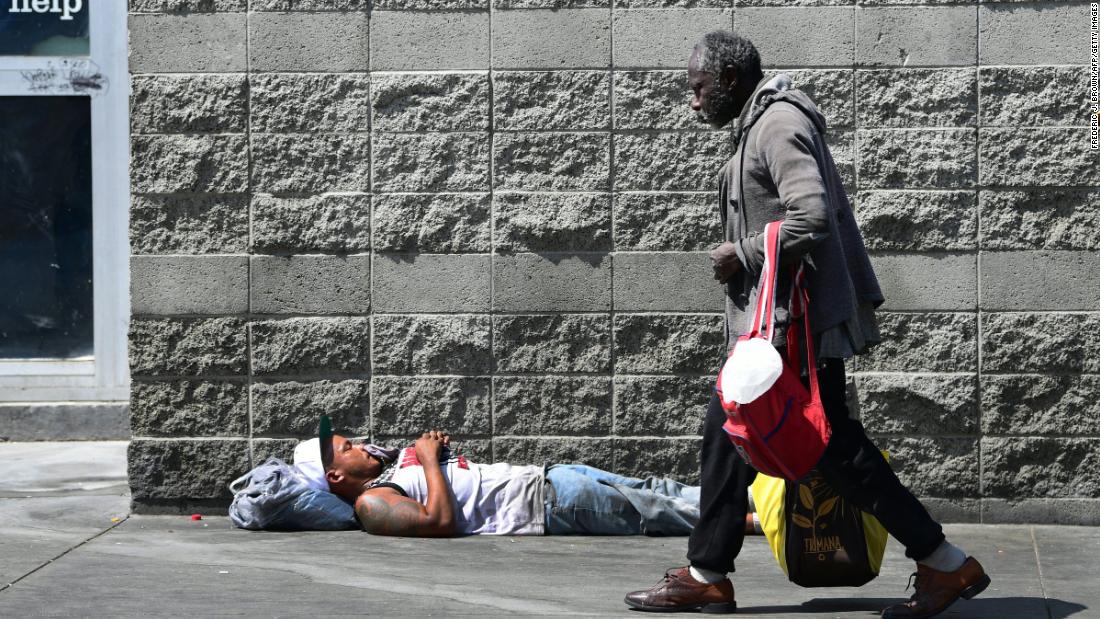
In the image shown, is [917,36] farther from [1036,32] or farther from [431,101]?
[431,101]

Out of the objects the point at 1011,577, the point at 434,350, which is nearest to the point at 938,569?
the point at 1011,577

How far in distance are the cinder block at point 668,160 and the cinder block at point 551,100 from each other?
0.18m

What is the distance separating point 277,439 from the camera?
21.0 ft

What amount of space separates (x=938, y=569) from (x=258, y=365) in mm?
3329

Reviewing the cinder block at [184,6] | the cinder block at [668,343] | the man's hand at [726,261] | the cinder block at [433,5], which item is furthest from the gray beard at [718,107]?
the cinder block at [184,6]

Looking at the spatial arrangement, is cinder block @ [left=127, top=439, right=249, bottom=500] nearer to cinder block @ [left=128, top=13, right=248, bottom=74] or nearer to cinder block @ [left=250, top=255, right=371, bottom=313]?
cinder block @ [left=250, top=255, right=371, bottom=313]

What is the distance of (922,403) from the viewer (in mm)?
6180

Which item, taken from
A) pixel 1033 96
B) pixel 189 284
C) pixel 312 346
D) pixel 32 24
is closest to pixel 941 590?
pixel 1033 96

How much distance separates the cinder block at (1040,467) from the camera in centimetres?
612

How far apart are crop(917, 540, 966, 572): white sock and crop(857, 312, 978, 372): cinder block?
189cm

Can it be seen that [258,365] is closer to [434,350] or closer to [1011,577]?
[434,350]

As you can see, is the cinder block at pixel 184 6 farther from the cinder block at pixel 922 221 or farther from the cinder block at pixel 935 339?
the cinder block at pixel 935 339

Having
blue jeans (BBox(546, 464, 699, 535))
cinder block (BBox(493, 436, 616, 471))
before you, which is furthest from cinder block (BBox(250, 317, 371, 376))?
blue jeans (BBox(546, 464, 699, 535))

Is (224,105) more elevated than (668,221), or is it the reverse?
(224,105)
